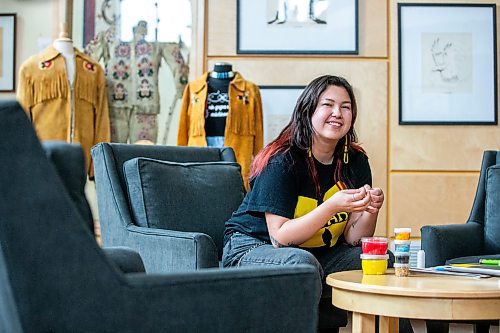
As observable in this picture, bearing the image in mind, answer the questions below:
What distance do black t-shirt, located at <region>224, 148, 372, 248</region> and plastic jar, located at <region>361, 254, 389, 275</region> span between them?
33cm

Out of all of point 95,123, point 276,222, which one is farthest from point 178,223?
point 95,123

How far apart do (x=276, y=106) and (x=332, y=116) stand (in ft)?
7.01

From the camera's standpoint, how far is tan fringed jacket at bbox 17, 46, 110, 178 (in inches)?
181

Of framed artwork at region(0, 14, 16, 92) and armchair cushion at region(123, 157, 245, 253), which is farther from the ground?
framed artwork at region(0, 14, 16, 92)

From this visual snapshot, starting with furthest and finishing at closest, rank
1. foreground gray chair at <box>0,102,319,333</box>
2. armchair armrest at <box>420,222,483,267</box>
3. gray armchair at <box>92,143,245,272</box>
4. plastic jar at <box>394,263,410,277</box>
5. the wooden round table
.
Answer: armchair armrest at <box>420,222,483,267</box>
gray armchair at <box>92,143,245,272</box>
plastic jar at <box>394,263,410,277</box>
the wooden round table
foreground gray chair at <box>0,102,319,333</box>

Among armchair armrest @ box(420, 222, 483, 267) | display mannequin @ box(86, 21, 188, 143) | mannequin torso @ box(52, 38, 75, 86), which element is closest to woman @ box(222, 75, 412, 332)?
armchair armrest @ box(420, 222, 483, 267)

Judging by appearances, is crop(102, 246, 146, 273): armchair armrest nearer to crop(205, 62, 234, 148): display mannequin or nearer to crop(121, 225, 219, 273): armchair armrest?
crop(121, 225, 219, 273): armchair armrest

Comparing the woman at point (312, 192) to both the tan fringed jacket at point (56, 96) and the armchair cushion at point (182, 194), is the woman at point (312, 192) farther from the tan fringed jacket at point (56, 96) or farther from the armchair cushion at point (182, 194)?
the tan fringed jacket at point (56, 96)

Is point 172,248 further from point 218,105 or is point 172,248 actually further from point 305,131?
point 218,105

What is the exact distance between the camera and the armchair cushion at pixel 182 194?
2834mm

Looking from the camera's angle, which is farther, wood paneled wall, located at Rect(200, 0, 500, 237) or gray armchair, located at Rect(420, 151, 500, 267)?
wood paneled wall, located at Rect(200, 0, 500, 237)

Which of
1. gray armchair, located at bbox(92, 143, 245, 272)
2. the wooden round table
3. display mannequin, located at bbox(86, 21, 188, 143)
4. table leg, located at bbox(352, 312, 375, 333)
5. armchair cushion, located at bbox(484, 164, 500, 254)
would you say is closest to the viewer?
the wooden round table

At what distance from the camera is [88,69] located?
187 inches

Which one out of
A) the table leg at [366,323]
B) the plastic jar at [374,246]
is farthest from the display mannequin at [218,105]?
the table leg at [366,323]
